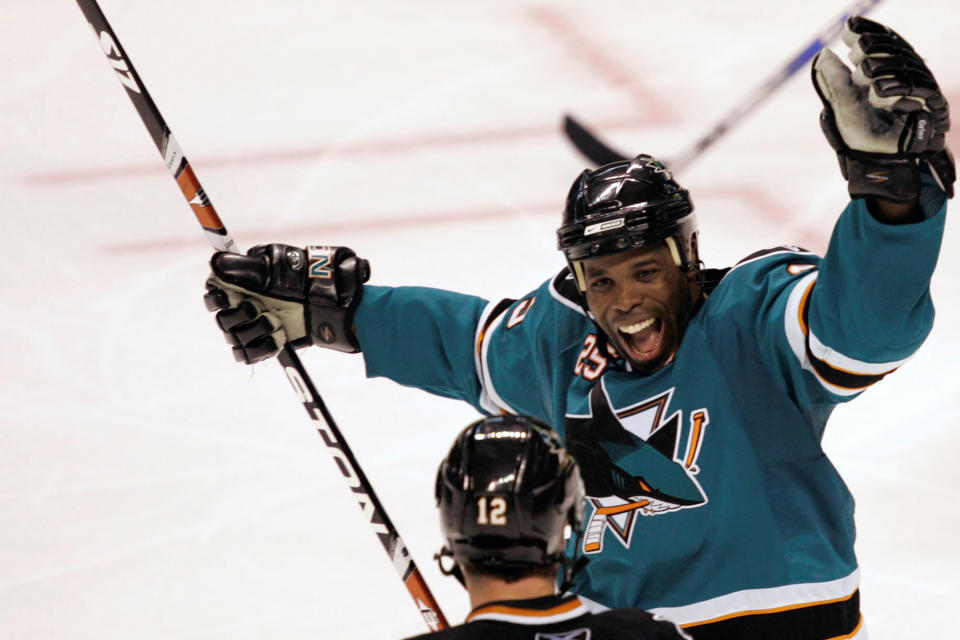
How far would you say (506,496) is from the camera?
2.21 meters

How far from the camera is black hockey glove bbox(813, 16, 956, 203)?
242cm

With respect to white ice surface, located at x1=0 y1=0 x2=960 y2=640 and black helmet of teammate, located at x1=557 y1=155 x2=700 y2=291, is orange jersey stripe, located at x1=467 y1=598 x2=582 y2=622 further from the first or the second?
white ice surface, located at x1=0 y1=0 x2=960 y2=640

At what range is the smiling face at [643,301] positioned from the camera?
9.85ft

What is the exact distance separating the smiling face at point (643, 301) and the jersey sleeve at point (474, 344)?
0.61ft

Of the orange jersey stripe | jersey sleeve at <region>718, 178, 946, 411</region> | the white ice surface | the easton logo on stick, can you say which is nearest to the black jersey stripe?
jersey sleeve at <region>718, 178, 946, 411</region>

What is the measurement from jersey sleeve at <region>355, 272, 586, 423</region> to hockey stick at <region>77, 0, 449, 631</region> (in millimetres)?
177

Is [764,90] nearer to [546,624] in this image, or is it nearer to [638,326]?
[638,326]

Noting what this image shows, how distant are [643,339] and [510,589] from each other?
3.10 ft

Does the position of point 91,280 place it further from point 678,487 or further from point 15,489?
point 678,487

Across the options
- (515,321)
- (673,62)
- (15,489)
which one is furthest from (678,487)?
(673,62)

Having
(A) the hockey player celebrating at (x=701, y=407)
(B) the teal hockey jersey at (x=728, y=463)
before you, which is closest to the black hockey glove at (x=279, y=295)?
(A) the hockey player celebrating at (x=701, y=407)

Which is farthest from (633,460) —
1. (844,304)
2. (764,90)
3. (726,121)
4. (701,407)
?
(764,90)

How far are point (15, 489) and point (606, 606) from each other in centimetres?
223

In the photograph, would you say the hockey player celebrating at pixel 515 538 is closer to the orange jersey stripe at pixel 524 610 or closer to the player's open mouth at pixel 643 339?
the orange jersey stripe at pixel 524 610
